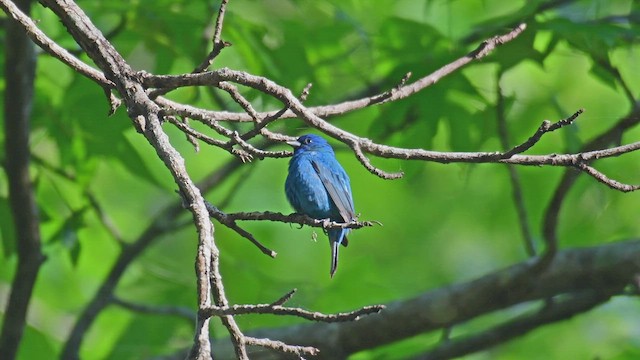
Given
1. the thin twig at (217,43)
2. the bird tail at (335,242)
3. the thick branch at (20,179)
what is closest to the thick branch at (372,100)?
the thin twig at (217,43)

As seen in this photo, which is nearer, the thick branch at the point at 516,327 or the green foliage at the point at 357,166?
the green foliage at the point at 357,166

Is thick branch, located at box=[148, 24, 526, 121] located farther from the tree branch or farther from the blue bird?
the tree branch

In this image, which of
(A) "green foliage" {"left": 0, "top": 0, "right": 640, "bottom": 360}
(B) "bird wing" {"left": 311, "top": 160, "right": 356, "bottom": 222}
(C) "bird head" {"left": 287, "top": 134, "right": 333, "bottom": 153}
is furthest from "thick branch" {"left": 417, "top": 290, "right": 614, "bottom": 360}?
(C) "bird head" {"left": 287, "top": 134, "right": 333, "bottom": 153}

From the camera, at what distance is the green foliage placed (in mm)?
4898

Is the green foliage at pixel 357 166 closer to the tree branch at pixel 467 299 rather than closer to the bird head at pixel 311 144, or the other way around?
the bird head at pixel 311 144

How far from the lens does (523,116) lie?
585cm

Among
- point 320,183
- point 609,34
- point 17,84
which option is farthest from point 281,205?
point 609,34

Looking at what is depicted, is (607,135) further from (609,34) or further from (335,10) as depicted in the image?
(335,10)

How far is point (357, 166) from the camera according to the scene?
733cm

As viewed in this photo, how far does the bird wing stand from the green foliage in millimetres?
295

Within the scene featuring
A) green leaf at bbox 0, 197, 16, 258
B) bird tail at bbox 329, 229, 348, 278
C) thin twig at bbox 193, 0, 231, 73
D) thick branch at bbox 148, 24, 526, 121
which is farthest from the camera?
green leaf at bbox 0, 197, 16, 258

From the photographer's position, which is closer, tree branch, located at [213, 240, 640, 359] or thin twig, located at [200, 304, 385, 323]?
thin twig, located at [200, 304, 385, 323]

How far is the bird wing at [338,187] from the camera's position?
4500mm

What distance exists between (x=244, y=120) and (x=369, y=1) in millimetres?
3382
